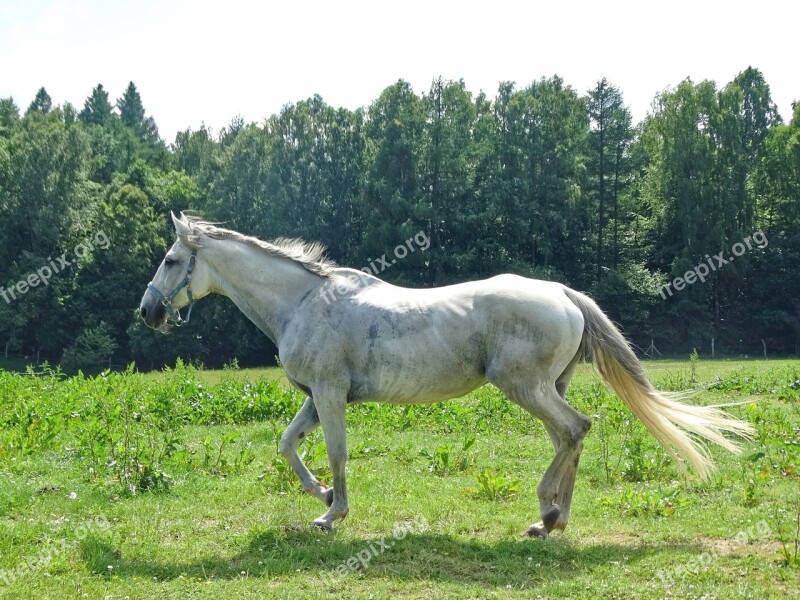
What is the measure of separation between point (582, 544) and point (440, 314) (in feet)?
7.48

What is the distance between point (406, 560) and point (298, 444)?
1747 mm

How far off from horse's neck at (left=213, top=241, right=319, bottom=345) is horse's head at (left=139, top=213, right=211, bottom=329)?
0.21m

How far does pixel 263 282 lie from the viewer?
297 inches

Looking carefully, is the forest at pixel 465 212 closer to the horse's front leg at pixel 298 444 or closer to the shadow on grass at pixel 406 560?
the horse's front leg at pixel 298 444

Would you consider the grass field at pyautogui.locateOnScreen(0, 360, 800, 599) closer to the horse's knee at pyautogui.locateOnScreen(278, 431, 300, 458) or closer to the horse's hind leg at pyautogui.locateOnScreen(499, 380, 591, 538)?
the horse's hind leg at pyautogui.locateOnScreen(499, 380, 591, 538)

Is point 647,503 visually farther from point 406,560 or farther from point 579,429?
point 406,560

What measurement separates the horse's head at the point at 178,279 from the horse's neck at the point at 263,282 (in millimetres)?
206

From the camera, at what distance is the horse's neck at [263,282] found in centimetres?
748

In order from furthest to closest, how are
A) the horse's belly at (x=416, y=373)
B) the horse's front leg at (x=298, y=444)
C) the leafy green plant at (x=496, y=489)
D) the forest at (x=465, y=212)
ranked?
1. the forest at (x=465, y=212)
2. the leafy green plant at (x=496, y=489)
3. the horse's front leg at (x=298, y=444)
4. the horse's belly at (x=416, y=373)

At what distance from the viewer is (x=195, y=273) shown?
7.58m

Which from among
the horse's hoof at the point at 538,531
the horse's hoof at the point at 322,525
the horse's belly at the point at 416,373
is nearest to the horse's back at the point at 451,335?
the horse's belly at the point at 416,373

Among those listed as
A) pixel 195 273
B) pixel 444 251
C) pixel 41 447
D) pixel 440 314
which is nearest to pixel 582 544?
pixel 440 314

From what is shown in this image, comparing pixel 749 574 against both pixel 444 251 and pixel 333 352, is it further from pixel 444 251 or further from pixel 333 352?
pixel 444 251

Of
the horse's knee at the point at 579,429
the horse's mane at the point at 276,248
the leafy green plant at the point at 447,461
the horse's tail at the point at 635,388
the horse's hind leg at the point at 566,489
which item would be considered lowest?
the leafy green plant at the point at 447,461
